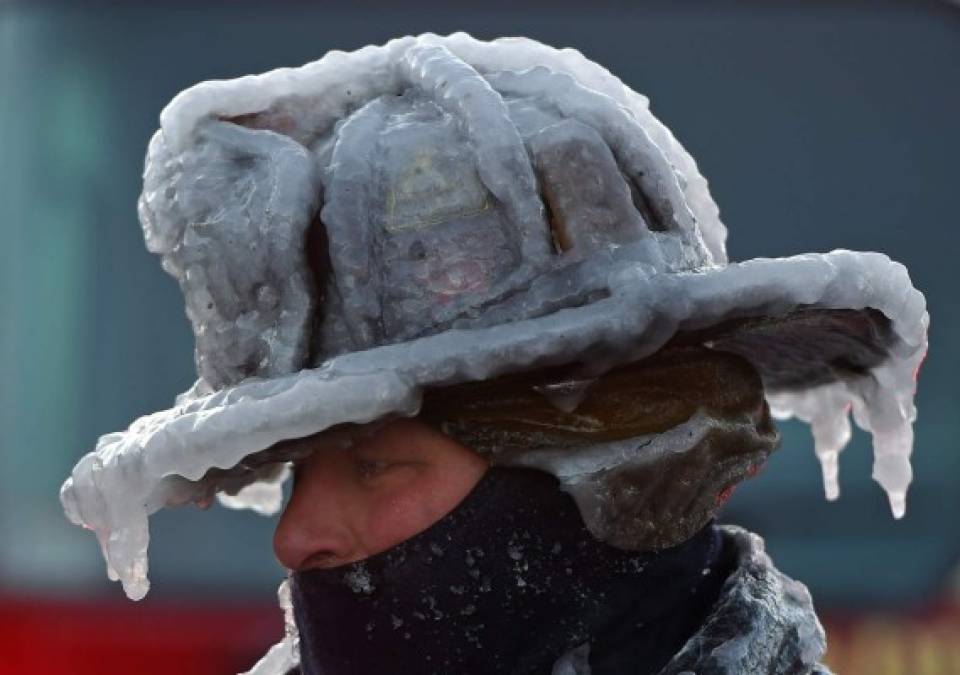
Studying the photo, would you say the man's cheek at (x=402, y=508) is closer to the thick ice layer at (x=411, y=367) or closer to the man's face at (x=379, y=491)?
the man's face at (x=379, y=491)

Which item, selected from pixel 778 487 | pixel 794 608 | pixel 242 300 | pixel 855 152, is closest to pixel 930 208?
pixel 855 152

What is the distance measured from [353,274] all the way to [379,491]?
0.90ft

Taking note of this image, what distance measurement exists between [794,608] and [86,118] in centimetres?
385

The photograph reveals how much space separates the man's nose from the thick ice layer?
145 mm

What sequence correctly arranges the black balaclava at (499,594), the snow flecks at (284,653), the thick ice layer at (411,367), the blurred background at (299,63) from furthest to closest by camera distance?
1. the blurred background at (299,63)
2. the snow flecks at (284,653)
3. the black balaclava at (499,594)
4. the thick ice layer at (411,367)

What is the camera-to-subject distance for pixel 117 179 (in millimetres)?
5254

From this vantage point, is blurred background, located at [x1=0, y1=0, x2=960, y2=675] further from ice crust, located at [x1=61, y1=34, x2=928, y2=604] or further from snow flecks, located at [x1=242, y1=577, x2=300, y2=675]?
ice crust, located at [x1=61, y1=34, x2=928, y2=604]

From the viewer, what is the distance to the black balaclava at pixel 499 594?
1.92 meters

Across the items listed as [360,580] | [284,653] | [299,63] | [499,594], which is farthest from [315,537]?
[299,63]

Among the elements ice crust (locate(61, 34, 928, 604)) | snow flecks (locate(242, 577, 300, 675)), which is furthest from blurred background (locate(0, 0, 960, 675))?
ice crust (locate(61, 34, 928, 604))

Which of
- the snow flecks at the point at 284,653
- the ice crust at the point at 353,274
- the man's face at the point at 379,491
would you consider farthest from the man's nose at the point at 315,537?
the snow flecks at the point at 284,653

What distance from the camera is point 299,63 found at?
524 centimetres

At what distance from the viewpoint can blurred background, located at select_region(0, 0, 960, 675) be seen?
16.7ft

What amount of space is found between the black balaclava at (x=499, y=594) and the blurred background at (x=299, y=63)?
315 centimetres
